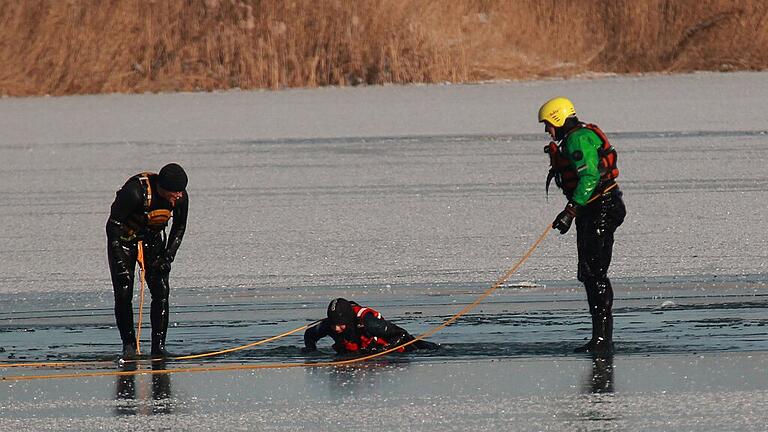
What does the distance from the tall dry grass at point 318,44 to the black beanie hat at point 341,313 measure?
2872 centimetres

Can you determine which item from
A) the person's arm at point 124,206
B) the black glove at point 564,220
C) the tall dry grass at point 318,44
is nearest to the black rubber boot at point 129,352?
the person's arm at point 124,206

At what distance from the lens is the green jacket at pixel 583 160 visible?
882 cm

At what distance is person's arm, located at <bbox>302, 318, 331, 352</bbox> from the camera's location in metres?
8.95

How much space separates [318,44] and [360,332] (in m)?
31.1

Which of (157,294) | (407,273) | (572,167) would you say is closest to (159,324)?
(157,294)

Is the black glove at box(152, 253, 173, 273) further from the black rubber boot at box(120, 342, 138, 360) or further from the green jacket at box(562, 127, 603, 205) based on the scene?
the green jacket at box(562, 127, 603, 205)

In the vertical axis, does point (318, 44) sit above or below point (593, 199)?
above

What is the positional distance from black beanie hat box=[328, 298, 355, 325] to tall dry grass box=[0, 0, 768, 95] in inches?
1131

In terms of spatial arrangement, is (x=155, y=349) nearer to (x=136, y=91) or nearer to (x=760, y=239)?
(x=760, y=239)

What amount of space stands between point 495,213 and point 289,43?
83.0 feet

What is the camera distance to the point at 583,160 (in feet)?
28.9

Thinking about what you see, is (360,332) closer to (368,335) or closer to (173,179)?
(368,335)

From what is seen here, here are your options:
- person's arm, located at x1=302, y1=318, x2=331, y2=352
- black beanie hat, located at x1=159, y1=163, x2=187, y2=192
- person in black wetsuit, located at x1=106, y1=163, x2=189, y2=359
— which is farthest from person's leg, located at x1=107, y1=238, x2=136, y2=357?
person's arm, located at x1=302, y1=318, x2=331, y2=352

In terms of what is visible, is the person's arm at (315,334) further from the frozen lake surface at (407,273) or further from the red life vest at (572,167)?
the red life vest at (572,167)
